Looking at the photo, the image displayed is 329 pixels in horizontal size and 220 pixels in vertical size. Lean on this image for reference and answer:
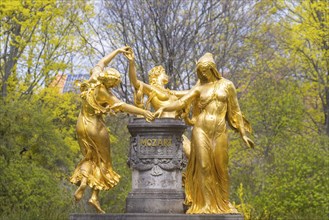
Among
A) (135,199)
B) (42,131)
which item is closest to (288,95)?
(42,131)

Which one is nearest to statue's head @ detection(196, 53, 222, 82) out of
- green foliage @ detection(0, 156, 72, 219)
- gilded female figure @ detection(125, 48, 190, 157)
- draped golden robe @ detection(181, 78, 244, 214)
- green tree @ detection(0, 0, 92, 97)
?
draped golden robe @ detection(181, 78, 244, 214)

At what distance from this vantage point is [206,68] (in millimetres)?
15984

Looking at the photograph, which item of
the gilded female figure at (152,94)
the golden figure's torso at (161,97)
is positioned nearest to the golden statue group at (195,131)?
the gilded female figure at (152,94)

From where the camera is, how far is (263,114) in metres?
29.9

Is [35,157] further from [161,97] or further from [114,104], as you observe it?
[114,104]

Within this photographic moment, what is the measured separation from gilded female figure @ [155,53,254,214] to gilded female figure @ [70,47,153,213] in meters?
1.03

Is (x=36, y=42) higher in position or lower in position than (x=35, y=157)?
higher

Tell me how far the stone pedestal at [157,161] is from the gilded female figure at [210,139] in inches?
8.5

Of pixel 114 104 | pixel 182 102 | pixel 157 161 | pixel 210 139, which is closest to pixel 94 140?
pixel 114 104

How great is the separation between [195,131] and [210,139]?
1.03 ft

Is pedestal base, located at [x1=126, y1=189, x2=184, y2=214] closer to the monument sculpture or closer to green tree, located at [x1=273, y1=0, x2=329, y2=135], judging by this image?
the monument sculpture

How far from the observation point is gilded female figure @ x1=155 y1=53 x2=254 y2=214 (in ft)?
51.6

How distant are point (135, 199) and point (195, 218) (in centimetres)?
140

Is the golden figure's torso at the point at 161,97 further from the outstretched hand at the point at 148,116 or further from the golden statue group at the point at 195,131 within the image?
the outstretched hand at the point at 148,116
